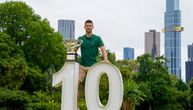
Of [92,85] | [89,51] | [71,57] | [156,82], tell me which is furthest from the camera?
[156,82]

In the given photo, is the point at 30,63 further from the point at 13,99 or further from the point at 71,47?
the point at 71,47

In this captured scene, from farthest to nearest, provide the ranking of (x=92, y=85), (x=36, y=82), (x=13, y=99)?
(x=36, y=82) < (x=13, y=99) < (x=92, y=85)

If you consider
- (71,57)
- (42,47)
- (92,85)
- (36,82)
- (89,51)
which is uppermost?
(42,47)

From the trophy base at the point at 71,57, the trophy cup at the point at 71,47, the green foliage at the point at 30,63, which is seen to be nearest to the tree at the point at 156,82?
the green foliage at the point at 30,63

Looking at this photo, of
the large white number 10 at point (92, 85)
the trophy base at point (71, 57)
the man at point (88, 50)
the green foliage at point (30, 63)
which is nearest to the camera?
the large white number 10 at point (92, 85)

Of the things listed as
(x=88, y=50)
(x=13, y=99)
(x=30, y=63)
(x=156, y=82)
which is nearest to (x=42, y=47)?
(x=30, y=63)

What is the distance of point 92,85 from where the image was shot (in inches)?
393

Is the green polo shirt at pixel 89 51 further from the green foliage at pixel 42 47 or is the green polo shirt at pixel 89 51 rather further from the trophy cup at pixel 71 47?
the green foliage at pixel 42 47

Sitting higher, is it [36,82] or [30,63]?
[30,63]

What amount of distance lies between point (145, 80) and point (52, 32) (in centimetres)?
1629

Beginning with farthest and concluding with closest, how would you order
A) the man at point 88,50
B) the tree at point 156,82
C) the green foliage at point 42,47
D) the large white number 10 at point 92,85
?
the tree at point 156,82
the green foliage at point 42,47
the man at point 88,50
the large white number 10 at point 92,85

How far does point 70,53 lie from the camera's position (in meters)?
10.2

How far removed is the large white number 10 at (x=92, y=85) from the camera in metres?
9.69

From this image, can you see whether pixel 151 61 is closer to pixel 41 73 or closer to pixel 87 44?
pixel 41 73
